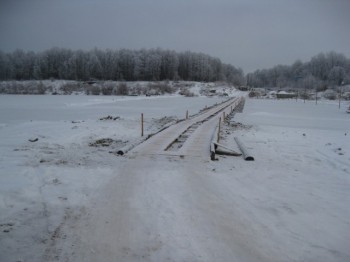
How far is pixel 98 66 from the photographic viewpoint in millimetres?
142250

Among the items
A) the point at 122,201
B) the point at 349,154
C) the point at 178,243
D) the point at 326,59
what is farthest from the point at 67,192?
the point at 326,59

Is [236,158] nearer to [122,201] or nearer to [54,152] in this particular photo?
[122,201]

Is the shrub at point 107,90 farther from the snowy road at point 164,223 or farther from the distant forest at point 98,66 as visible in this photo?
the snowy road at point 164,223

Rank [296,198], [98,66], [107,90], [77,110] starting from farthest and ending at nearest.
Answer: [98,66] < [107,90] < [77,110] < [296,198]

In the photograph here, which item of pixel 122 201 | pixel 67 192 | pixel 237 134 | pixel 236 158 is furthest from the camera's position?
pixel 237 134

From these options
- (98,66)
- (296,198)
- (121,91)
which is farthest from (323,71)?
(296,198)

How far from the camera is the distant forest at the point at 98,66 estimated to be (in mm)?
143375

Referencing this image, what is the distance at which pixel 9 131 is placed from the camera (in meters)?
A: 17.7

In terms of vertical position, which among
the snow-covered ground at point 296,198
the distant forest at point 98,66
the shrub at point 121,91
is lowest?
the snow-covered ground at point 296,198

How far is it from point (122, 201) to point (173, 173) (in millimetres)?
2736

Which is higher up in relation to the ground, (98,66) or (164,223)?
(98,66)

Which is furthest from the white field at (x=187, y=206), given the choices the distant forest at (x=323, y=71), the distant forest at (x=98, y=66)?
the distant forest at (x=323, y=71)

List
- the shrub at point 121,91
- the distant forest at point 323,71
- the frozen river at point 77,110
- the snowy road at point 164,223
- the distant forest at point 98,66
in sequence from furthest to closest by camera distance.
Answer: the distant forest at point 323,71, the distant forest at point 98,66, the shrub at point 121,91, the frozen river at point 77,110, the snowy road at point 164,223

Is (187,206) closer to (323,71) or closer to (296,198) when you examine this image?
(296,198)
